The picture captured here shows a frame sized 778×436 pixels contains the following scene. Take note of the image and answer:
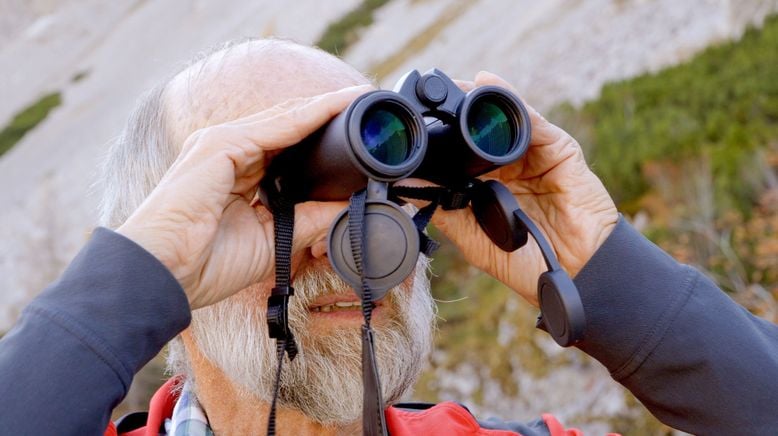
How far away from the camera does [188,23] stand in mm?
31859

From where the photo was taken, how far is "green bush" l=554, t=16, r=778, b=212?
877cm

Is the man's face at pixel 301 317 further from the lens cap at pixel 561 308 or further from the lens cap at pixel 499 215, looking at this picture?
the lens cap at pixel 561 308

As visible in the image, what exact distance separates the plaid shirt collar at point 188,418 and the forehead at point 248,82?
0.66 meters

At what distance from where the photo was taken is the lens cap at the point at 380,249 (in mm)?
1590

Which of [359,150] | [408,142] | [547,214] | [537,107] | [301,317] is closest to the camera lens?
[359,150]

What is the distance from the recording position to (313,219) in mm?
1792

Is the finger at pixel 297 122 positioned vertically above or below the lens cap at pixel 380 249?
above

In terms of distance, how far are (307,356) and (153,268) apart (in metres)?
0.51

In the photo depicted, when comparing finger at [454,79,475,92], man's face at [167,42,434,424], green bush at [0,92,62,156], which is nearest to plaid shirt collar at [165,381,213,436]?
man's face at [167,42,434,424]

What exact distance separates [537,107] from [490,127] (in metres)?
13.3

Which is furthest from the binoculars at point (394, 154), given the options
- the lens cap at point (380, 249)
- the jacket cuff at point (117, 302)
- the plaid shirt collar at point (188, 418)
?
the plaid shirt collar at point (188, 418)

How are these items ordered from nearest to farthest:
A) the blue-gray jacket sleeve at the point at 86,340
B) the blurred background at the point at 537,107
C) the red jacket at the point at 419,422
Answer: the blue-gray jacket sleeve at the point at 86,340 < the red jacket at the point at 419,422 < the blurred background at the point at 537,107

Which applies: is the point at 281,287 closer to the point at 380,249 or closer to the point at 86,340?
the point at 380,249

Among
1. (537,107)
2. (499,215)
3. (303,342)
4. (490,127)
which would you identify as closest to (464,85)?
(490,127)
